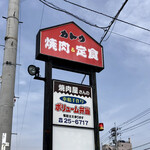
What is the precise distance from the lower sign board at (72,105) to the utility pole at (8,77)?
322cm

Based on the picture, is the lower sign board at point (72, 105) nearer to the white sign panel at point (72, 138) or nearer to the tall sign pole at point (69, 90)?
the tall sign pole at point (69, 90)

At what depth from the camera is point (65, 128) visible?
9.28 meters

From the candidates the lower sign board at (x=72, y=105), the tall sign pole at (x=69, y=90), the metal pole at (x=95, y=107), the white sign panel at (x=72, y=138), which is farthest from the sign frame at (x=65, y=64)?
the white sign panel at (x=72, y=138)

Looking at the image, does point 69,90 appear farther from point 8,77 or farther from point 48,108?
point 8,77

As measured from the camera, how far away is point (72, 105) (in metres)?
9.74

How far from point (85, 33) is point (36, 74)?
365cm

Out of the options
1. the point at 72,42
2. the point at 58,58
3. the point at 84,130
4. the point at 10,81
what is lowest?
the point at 84,130

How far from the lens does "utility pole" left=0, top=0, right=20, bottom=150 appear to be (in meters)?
5.85

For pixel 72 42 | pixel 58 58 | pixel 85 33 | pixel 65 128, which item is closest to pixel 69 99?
pixel 65 128

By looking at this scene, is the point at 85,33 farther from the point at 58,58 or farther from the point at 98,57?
the point at 58,58

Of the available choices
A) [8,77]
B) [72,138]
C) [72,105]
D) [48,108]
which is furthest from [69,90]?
[8,77]

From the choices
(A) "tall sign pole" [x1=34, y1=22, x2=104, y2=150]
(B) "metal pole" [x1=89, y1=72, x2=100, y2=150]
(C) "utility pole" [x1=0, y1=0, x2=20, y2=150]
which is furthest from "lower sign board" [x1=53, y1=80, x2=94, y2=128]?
(C) "utility pole" [x1=0, y1=0, x2=20, y2=150]

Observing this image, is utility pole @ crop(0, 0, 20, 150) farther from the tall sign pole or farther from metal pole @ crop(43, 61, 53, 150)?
metal pole @ crop(43, 61, 53, 150)

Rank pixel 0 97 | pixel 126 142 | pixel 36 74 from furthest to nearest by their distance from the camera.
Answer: pixel 126 142
pixel 36 74
pixel 0 97
